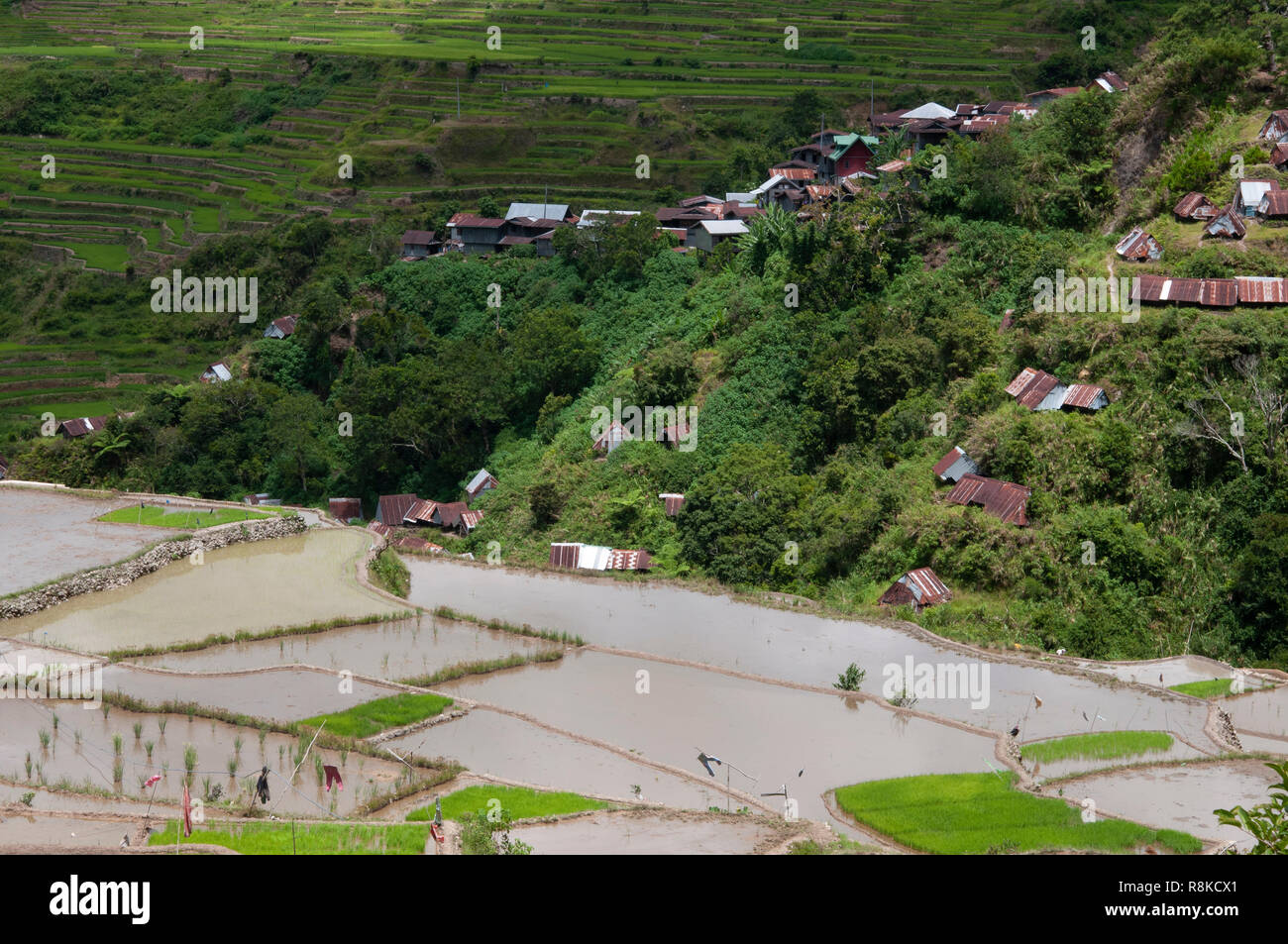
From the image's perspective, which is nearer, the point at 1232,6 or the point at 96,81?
the point at 1232,6

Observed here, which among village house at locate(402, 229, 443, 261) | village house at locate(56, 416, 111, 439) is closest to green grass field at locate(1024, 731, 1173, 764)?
village house at locate(56, 416, 111, 439)

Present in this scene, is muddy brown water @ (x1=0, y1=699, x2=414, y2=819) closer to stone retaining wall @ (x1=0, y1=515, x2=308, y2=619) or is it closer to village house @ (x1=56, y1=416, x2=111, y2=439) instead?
stone retaining wall @ (x1=0, y1=515, x2=308, y2=619)

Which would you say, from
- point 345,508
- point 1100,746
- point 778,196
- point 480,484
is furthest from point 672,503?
point 778,196

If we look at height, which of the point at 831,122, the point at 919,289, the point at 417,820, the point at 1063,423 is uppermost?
the point at 831,122

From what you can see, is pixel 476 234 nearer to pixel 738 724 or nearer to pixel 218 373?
pixel 218 373

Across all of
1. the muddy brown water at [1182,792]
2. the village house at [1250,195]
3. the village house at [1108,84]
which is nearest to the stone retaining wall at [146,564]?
the muddy brown water at [1182,792]

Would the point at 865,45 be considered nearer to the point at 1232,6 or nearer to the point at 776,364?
the point at 1232,6

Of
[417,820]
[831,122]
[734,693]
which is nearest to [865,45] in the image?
[831,122]

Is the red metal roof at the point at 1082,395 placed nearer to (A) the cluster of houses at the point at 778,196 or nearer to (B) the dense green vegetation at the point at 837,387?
(B) the dense green vegetation at the point at 837,387
